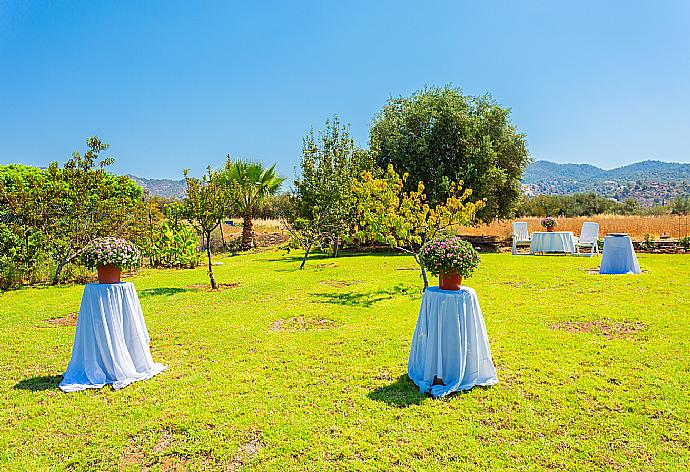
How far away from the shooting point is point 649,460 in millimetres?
2924

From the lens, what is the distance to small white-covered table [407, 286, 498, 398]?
13.1ft

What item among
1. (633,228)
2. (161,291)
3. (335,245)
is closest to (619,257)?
(633,228)

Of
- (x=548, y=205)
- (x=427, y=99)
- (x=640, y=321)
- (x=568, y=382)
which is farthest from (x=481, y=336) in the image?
(x=548, y=205)

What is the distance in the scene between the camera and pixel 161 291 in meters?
9.48

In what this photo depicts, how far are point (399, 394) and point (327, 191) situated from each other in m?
11.1

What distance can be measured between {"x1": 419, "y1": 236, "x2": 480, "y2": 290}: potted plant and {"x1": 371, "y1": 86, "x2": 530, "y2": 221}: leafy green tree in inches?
492

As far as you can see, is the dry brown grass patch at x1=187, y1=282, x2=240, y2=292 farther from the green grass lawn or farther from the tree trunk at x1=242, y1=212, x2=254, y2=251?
the tree trunk at x1=242, y1=212, x2=254, y2=251

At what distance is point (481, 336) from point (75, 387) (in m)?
4.01

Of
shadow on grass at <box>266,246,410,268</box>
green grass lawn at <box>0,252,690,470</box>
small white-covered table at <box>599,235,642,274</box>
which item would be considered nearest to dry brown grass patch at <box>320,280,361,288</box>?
green grass lawn at <box>0,252,690,470</box>

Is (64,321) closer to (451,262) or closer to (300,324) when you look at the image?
(300,324)

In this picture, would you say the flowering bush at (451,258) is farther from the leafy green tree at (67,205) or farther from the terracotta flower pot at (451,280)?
the leafy green tree at (67,205)

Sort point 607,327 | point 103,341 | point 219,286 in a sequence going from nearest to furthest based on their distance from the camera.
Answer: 1. point 103,341
2. point 607,327
3. point 219,286

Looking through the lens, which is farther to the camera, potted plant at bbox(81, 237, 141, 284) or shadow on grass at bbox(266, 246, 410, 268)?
shadow on grass at bbox(266, 246, 410, 268)

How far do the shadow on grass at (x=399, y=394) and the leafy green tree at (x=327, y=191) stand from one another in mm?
10036
